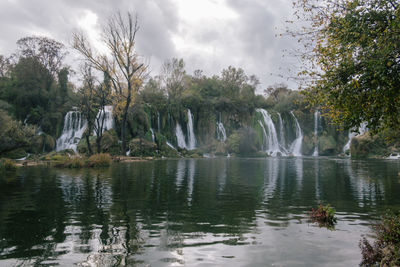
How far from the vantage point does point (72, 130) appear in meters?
52.3

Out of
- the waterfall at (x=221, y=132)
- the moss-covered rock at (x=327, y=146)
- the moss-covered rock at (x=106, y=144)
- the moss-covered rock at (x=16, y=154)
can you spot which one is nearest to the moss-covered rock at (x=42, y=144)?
the moss-covered rock at (x=16, y=154)

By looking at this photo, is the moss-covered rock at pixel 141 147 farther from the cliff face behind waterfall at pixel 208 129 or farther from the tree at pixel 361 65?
the tree at pixel 361 65

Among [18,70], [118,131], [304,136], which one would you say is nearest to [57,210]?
[118,131]

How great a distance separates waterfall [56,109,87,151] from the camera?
50.0m

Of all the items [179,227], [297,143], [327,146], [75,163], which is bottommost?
[179,227]

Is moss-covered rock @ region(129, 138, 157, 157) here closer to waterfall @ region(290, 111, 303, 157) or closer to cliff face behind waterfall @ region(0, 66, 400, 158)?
cliff face behind waterfall @ region(0, 66, 400, 158)

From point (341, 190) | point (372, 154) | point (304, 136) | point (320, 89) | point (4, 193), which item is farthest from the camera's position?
point (304, 136)

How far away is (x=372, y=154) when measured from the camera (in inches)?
2292

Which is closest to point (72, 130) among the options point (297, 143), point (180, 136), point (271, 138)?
point (180, 136)

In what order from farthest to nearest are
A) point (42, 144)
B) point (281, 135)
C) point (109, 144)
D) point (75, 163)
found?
point (281, 135)
point (109, 144)
point (42, 144)
point (75, 163)

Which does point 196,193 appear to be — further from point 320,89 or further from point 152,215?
point 320,89

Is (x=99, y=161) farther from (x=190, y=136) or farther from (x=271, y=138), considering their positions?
(x=271, y=138)

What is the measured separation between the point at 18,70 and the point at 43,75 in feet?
15.1

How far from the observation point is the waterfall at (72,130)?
164ft
